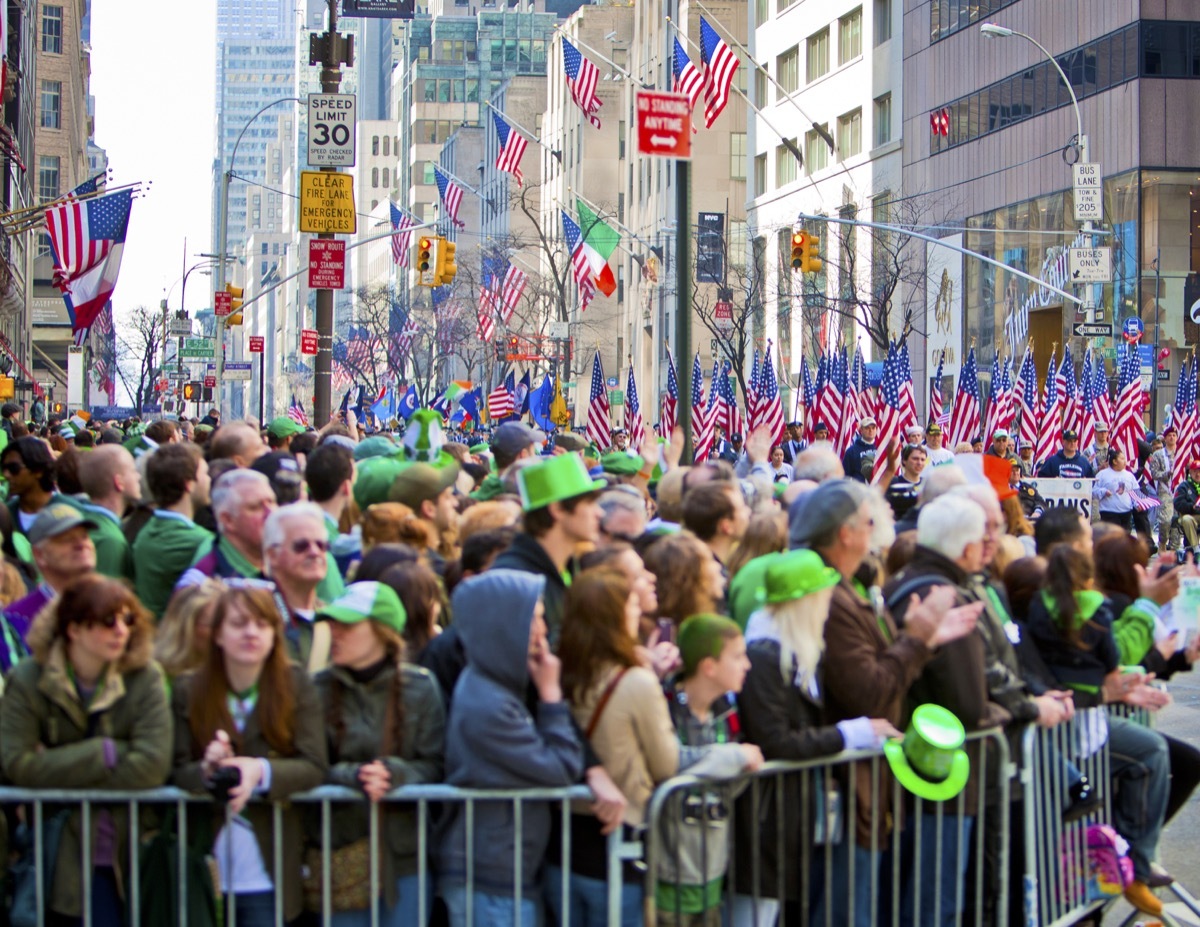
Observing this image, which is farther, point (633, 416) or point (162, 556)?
point (633, 416)

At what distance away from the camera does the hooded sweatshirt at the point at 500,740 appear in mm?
5250

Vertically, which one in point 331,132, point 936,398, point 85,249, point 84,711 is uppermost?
point 331,132

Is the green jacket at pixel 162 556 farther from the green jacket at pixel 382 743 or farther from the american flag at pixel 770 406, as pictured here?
the american flag at pixel 770 406

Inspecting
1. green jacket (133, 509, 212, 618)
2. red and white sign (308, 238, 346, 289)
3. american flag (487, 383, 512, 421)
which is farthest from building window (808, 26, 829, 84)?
green jacket (133, 509, 212, 618)

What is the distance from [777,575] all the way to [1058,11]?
148 ft

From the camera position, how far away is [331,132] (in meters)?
21.1

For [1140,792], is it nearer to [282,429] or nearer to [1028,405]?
[282,429]

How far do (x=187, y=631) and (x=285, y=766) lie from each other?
671mm

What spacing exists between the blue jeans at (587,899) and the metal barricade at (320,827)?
0.04 metres

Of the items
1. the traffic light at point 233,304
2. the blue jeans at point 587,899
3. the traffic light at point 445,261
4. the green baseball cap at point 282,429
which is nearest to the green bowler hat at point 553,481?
the blue jeans at point 587,899

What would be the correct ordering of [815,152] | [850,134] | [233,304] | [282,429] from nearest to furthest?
[282,429], [233,304], [850,134], [815,152]

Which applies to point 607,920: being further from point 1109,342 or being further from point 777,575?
point 1109,342

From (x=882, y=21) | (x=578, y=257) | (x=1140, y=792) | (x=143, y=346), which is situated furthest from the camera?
(x=143, y=346)

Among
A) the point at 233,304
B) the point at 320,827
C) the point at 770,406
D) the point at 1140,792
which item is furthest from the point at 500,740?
the point at 233,304
